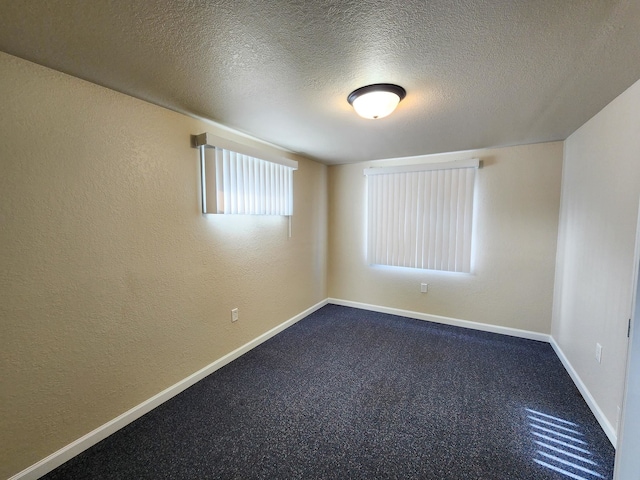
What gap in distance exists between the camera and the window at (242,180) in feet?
7.67

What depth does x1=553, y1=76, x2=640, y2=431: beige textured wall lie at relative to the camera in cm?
167

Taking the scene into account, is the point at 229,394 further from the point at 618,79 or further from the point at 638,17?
the point at 618,79

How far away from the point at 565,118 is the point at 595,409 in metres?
2.20

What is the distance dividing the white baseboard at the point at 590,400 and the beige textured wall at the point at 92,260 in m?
2.76

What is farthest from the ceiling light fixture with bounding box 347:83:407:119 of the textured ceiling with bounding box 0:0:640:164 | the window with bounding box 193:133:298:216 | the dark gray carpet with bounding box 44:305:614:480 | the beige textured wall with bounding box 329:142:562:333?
the dark gray carpet with bounding box 44:305:614:480

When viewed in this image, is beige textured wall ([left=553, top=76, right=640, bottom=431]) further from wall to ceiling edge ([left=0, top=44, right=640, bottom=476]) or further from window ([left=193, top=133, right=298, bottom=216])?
window ([left=193, top=133, right=298, bottom=216])

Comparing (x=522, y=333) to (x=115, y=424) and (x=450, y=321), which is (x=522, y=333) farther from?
(x=115, y=424)

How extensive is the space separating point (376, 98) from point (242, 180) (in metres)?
1.46

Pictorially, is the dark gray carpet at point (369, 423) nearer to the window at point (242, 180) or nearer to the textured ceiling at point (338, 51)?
the window at point (242, 180)

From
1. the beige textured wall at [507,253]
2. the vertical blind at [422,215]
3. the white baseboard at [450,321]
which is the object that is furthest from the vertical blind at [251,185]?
the white baseboard at [450,321]

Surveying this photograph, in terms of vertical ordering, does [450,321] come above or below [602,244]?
below

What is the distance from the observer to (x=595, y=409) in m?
1.92

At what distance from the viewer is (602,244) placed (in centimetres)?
197

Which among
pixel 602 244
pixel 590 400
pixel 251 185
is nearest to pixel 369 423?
pixel 590 400
